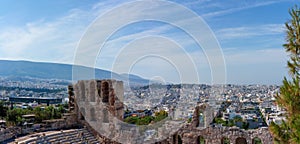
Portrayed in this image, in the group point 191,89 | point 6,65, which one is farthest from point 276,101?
point 6,65

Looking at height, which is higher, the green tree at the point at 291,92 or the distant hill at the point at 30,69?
the distant hill at the point at 30,69

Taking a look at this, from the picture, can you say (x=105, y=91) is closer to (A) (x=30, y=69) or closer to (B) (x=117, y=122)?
(B) (x=117, y=122)

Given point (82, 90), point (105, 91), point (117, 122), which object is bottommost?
point (117, 122)

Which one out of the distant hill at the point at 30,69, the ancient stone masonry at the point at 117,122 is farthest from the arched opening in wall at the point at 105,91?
the distant hill at the point at 30,69

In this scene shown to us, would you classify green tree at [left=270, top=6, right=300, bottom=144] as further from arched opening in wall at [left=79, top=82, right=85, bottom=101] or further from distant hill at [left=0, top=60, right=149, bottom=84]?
distant hill at [left=0, top=60, right=149, bottom=84]

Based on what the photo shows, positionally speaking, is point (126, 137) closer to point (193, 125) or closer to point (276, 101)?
point (193, 125)

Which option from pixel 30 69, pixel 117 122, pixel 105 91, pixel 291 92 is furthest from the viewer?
pixel 30 69

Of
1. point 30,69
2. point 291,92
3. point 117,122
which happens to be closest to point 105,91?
point 117,122

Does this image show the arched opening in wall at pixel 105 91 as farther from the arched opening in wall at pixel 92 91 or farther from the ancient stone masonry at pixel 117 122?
the arched opening in wall at pixel 92 91
